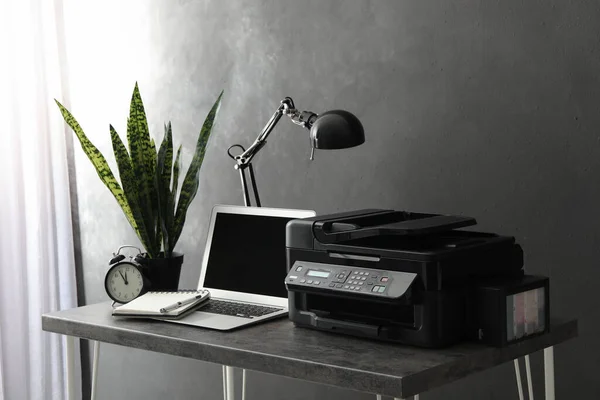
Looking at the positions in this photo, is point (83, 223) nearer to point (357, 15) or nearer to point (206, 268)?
point (206, 268)

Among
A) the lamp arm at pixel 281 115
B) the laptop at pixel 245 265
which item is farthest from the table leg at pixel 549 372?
the lamp arm at pixel 281 115

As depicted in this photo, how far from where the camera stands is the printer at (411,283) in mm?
1973

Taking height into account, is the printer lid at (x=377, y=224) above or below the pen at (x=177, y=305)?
above

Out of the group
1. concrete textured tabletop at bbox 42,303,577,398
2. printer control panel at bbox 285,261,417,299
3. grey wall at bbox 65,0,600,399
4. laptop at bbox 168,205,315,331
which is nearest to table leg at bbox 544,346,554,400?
concrete textured tabletop at bbox 42,303,577,398

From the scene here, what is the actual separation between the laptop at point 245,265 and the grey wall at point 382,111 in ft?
1.55

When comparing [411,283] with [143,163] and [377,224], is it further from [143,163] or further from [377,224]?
[143,163]

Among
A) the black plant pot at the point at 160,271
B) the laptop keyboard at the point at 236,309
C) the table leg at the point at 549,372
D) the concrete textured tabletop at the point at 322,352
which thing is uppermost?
the black plant pot at the point at 160,271

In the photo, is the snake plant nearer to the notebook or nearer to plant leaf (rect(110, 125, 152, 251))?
plant leaf (rect(110, 125, 152, 251))

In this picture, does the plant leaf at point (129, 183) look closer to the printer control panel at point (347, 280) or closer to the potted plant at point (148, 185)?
the potted plant at point (148, 185)

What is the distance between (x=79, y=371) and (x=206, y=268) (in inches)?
55.1

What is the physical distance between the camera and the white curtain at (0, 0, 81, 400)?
139 inches

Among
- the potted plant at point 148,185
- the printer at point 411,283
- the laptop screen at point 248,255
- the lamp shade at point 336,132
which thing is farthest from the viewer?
the potted plant at point 148,185

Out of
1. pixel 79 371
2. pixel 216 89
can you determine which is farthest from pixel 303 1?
pixel 79 371

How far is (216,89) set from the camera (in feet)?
10.8
